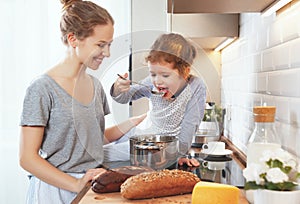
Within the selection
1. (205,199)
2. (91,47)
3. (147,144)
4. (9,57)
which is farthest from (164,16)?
(205,199)

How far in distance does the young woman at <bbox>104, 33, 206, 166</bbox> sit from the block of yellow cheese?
1.22ft

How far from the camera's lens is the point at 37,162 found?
4.23 feet

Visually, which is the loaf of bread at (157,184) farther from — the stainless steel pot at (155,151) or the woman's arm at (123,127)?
the woman's arm at (123,127)

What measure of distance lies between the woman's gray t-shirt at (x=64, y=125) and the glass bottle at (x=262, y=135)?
0.49 m

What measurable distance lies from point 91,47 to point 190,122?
1.26ft

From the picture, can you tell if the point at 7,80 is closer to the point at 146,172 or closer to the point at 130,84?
the point at 130,84

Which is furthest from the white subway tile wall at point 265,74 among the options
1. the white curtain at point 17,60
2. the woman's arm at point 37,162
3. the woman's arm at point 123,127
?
the white curtain at point 17,60

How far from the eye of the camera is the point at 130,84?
1.24 m

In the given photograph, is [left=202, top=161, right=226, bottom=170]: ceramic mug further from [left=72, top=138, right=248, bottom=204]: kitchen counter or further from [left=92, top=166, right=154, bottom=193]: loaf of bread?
[left=92, top=166, right=154, bottom=193]: loaf of bread

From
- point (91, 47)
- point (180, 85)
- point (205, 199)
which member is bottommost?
point (205, 199)

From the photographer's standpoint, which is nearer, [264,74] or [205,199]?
[205,199]

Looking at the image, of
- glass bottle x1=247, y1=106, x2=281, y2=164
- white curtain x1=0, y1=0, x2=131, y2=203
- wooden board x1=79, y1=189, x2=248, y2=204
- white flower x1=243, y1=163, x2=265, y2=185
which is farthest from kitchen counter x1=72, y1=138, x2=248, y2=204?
white curtain x1=0, y1=0, x2=131, y2=203

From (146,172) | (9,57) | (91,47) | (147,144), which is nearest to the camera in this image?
(146,172)

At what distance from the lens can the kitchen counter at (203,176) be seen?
3.15 ft
